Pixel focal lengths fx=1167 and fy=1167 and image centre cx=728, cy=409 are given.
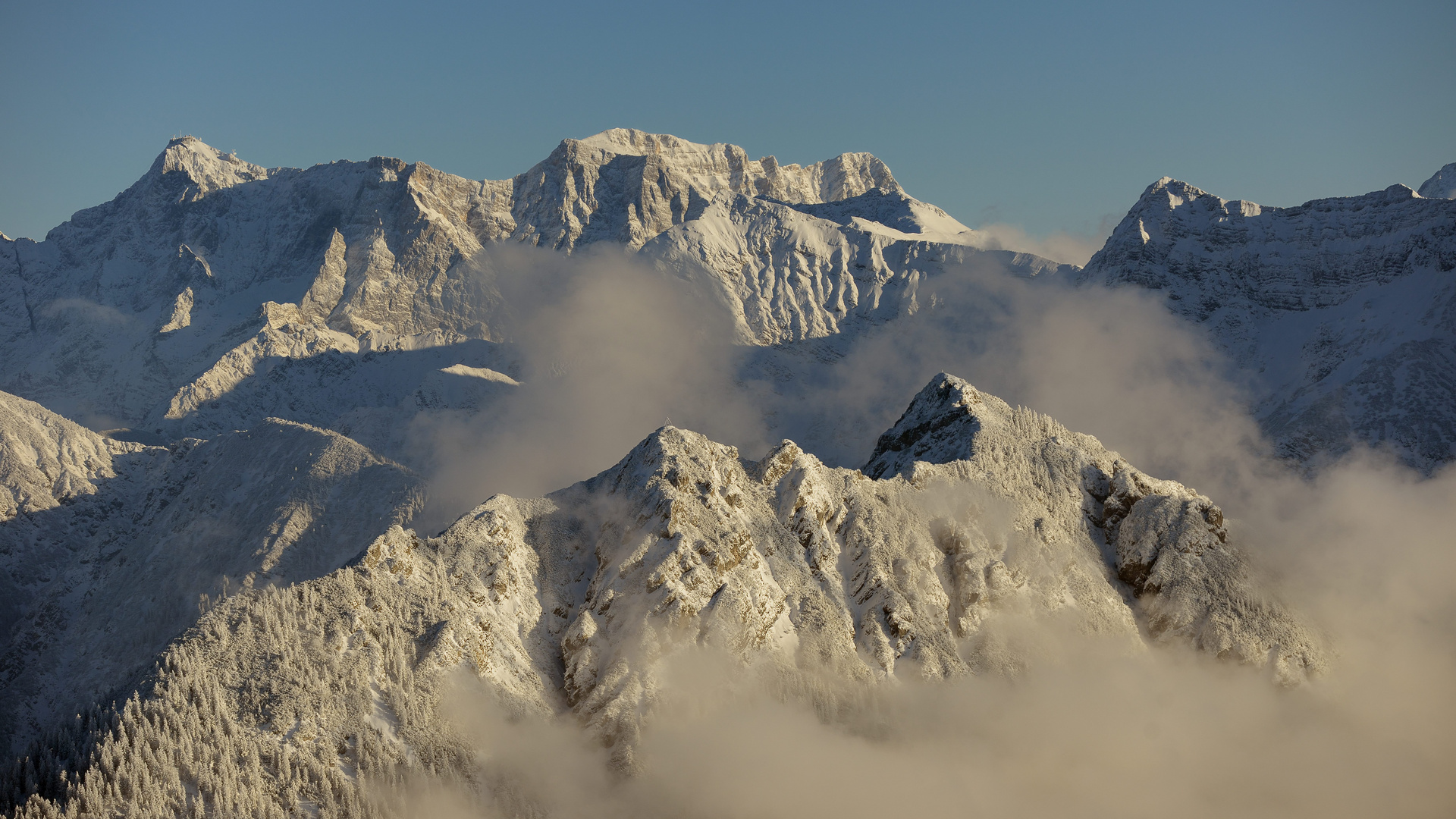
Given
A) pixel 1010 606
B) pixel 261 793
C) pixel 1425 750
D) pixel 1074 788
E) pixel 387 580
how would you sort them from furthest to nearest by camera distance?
pixel 1425 750 → pixel 1010 606 → pixel 1074 788 → pixel 387 580 → pixel 261 793

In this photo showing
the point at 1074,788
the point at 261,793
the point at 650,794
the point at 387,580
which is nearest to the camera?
the point at 261,793

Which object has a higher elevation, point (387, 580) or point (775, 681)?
point (775, 681)

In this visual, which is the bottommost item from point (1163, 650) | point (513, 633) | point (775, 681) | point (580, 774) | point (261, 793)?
point (261, 793)

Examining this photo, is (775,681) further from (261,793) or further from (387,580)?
(261,793)

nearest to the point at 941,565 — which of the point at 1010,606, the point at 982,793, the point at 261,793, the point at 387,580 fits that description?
the point at 1010,606

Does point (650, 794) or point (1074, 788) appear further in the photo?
point (1074, 788)

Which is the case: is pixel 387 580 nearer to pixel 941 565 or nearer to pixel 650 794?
pixel 650 794

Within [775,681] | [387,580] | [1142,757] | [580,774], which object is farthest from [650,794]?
[1142,757]
